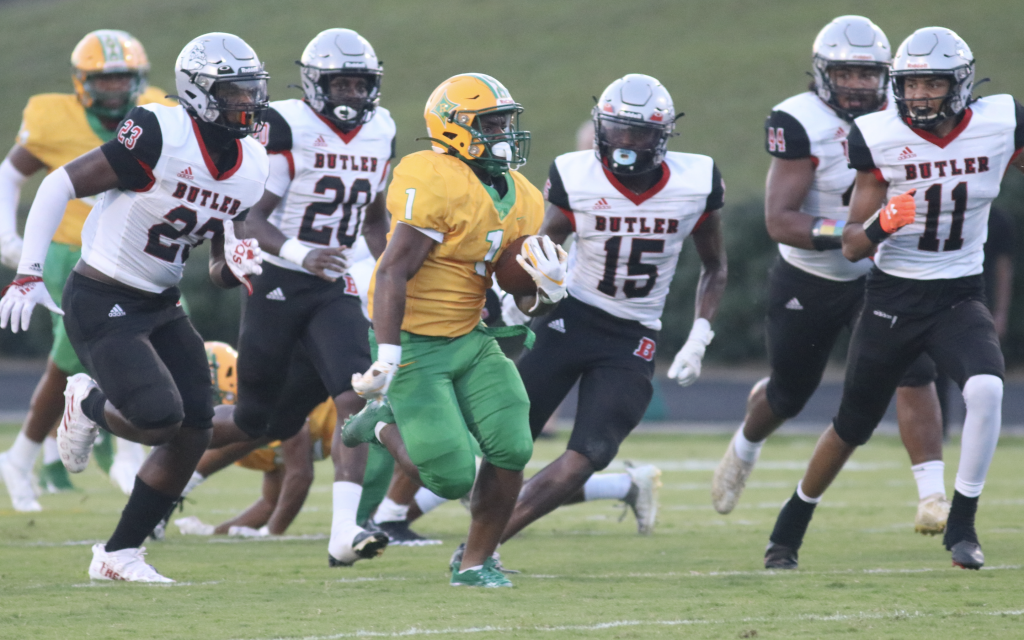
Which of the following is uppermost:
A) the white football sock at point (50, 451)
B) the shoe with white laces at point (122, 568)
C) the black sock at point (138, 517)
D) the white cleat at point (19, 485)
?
the black sock at point (138, 517)

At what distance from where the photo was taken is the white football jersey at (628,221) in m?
5.37

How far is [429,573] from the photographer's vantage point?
17.1ft

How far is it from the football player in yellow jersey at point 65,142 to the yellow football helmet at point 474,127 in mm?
2672

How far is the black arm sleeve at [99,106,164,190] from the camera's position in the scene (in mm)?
4742

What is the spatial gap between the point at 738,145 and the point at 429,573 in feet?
73.0

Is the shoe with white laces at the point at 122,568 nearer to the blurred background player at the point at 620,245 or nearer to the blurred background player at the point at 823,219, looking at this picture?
the blurred background player at the point at 620,245

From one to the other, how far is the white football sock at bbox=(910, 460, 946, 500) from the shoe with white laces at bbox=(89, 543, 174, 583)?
2.87 metres

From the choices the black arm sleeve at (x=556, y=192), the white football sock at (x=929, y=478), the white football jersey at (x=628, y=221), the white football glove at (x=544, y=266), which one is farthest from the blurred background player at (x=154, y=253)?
the white football sock at (x=929, y=478)

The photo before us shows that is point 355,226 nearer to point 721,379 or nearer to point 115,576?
point 115,576

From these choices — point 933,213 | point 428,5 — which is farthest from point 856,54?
point 428,5

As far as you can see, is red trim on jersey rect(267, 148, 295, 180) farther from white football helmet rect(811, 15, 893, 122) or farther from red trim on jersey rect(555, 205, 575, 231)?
white football helmet rect(811, 15, 893, 122)

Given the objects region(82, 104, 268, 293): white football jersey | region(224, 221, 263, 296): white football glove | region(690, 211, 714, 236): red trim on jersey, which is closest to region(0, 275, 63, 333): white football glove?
region(82, 104, 268, 293): white football jersey

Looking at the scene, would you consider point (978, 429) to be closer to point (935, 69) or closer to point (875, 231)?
point (875, 231)

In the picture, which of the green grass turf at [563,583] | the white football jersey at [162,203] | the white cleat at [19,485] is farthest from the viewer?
the white cleat at [19,485]
